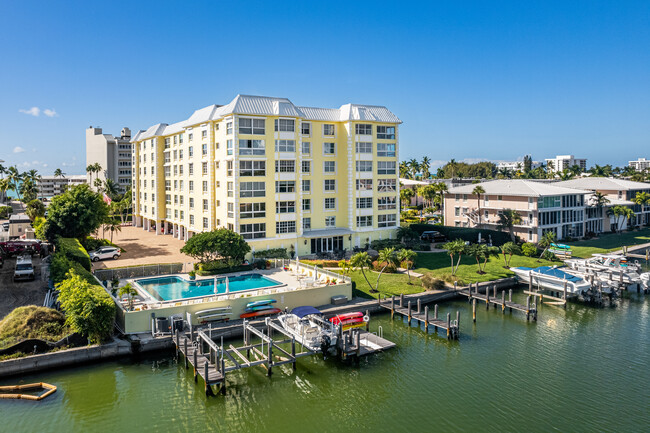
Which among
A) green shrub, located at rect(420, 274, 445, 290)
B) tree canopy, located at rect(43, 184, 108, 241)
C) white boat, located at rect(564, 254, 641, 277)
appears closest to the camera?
green shrub, located at rect(420, 274, 445, 290)

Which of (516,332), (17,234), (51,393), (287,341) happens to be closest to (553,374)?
(516,332)

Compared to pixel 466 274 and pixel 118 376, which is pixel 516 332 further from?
pixel 118 376

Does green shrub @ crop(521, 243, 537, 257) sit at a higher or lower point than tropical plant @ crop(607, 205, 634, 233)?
lower

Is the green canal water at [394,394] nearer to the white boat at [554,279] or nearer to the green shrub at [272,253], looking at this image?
the white boat at [554,279]

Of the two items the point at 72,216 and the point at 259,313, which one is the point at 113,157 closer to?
the point at 72,216

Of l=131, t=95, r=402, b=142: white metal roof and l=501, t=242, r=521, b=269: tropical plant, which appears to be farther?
l=501, t=242, r=521, b=269: tropical plant

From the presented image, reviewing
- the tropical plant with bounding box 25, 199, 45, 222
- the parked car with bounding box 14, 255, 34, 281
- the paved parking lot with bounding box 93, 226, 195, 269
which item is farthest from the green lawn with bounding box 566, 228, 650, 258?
the tropical plant with bounding box 25, 199, 45, 222

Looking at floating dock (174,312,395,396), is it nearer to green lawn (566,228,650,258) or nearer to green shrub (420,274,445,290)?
green shrub (420,274,445,290)

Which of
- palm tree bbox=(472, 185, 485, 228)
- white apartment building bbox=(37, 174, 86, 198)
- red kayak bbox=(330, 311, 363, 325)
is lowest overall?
red kayak bbox=(330, 311, 363, 325)
